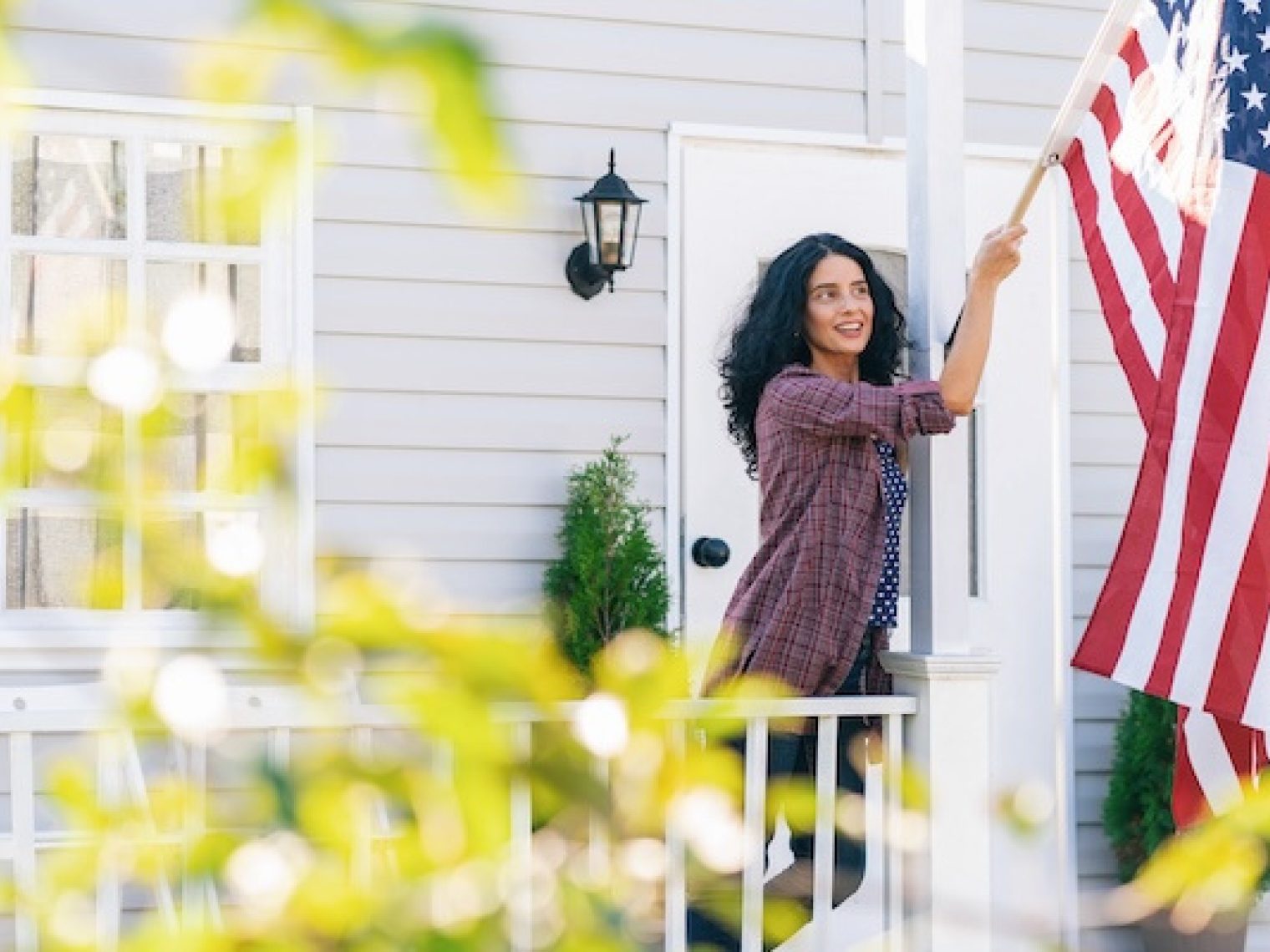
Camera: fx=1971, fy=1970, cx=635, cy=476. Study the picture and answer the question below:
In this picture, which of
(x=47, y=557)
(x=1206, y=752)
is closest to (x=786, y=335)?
(x=1206, y=752)

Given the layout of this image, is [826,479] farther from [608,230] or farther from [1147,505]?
[608,230]

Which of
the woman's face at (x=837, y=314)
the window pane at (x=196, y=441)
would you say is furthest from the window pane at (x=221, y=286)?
the woman's face at (x=837, y=314)

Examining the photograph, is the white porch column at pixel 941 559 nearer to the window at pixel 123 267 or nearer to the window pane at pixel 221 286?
the window at pixel 123 267

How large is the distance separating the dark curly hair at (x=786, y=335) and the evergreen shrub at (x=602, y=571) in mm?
1156

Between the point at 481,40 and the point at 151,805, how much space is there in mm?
389

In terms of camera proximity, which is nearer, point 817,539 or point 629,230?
point 817,539

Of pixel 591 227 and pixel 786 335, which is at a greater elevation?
pixel 591 227

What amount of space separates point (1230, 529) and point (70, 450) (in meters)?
2.56

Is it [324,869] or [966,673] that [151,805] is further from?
[966,673]

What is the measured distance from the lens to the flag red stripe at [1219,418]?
2.95 metres

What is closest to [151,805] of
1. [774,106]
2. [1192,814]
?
[1192,814]

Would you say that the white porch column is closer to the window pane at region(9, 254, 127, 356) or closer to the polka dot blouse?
the polka dot blouse

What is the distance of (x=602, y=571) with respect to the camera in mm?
4723

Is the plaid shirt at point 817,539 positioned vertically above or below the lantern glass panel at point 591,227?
below
